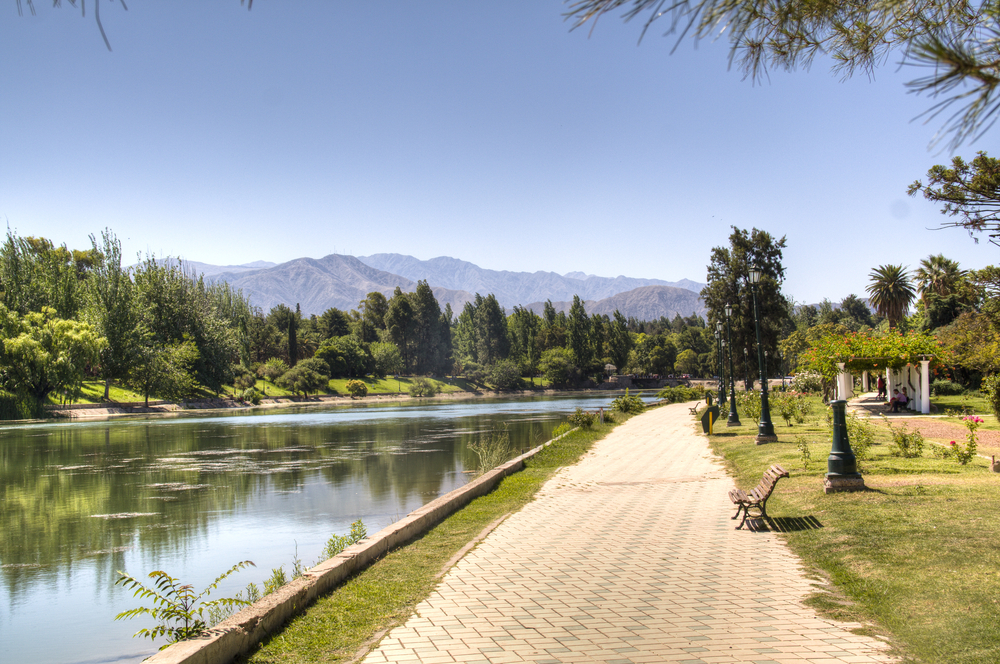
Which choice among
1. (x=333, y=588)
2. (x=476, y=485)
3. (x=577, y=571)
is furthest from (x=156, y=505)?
(x=577, y=571)

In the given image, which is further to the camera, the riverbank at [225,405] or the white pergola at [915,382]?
the riverbank at [225,405]

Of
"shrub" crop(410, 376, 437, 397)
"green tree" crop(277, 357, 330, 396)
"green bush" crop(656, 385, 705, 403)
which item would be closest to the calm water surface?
"green bush" crop(656, 385, 705, 403)

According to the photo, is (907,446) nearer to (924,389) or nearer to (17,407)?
(924,389)

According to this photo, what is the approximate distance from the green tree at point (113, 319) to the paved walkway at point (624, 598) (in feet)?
204

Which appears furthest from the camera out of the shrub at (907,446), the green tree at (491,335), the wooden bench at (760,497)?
the green tree at (491,335)

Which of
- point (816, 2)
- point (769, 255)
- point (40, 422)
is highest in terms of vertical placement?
point (769, 255)

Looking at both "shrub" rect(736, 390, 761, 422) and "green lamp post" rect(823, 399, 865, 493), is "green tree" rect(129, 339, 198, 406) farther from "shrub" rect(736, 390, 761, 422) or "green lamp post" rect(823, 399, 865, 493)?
"green lamp post" rect(823, 399, 865, 493)

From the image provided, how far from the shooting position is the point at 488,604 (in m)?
5.69

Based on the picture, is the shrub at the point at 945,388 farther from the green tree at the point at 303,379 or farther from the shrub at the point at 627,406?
the green tree at the point at 303,379

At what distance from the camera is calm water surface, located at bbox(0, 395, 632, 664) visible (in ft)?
26.6

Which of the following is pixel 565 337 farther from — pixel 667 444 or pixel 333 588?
pixel 333 588

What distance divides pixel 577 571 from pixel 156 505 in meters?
11.9

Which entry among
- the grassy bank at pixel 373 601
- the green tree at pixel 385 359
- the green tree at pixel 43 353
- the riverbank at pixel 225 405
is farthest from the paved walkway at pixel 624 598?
the green tree at pixel 385 359

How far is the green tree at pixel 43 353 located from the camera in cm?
4972
